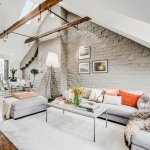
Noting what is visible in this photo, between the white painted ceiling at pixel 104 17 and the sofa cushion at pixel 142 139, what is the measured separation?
161 cm

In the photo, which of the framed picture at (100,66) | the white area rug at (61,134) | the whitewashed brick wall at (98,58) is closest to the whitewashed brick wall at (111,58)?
the whitewashed brick wall at (98,58)

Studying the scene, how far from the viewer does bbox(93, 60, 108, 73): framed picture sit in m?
4.86

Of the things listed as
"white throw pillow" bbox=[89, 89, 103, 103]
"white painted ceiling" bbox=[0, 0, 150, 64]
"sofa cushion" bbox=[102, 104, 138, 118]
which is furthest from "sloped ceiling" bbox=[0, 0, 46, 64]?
"sofa cushion" bbox=[102, 104, 138, 118]

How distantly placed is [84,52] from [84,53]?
42 millimetres

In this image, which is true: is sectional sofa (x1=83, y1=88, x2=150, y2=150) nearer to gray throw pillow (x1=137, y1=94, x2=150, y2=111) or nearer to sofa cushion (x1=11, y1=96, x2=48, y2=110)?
gray throw pillow (x1=137, y1=94, x2=150, y2=111)

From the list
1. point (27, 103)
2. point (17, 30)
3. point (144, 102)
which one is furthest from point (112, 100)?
point (17, 30)

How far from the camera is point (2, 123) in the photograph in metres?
3.18

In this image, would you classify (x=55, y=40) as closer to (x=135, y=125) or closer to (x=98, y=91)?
(x=98, y=91)

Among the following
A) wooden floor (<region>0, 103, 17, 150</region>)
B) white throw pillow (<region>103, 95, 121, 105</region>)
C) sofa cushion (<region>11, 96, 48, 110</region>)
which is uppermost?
white throw pillow (<region>103, 95, 121, 105</region>)

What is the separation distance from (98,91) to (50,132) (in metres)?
1.86

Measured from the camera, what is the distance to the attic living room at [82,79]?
2.32m

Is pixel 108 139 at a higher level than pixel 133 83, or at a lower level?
lower

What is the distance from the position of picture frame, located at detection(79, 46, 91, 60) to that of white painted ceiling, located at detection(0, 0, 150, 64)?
1.20 metres

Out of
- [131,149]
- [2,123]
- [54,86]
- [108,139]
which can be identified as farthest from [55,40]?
[131,149]
